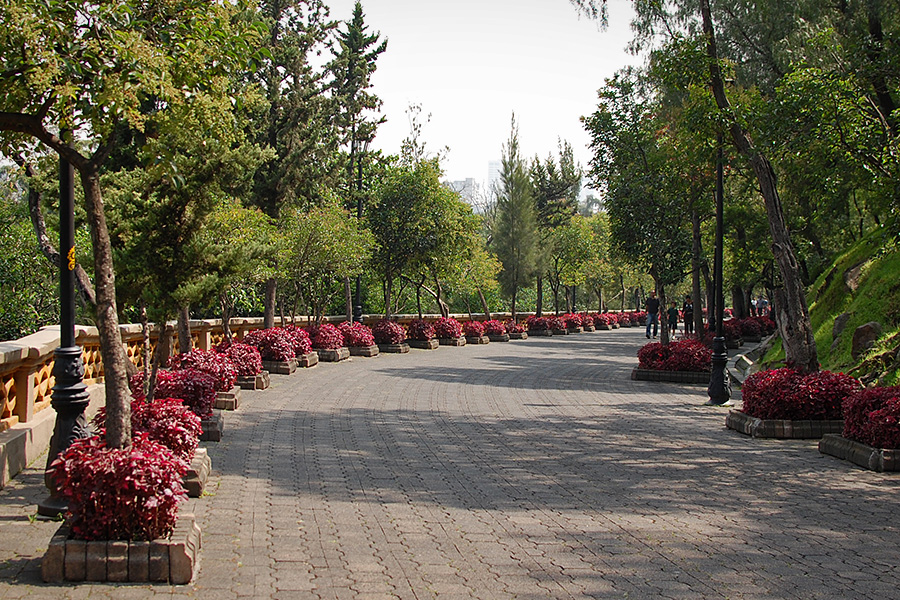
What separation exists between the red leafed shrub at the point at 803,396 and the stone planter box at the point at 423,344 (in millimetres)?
18166

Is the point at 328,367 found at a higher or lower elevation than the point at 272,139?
lower

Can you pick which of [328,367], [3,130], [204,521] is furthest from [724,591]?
[328,367]

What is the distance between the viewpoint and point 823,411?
11.0m

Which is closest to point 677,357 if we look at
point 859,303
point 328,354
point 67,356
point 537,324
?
point 859,303

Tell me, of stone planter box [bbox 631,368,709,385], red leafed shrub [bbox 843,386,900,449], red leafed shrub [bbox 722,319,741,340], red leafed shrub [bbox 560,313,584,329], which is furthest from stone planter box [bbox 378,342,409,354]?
red leafed shrub [bbox 560,313,584,329]

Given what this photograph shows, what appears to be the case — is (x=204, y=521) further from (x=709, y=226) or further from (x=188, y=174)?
(x=709, y=226)

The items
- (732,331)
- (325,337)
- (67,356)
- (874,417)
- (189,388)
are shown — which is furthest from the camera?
(732,331)

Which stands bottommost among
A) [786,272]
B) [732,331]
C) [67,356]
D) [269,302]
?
[732,331]

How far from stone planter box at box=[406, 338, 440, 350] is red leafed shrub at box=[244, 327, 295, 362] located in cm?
1018

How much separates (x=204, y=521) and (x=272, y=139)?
1627 cm

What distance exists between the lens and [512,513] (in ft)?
22.4

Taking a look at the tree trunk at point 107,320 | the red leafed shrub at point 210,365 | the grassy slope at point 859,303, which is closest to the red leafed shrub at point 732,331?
the grassy slope at point 859,303

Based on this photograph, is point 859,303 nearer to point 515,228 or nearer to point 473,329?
point 473,329

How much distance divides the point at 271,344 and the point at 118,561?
1391 centimetres
